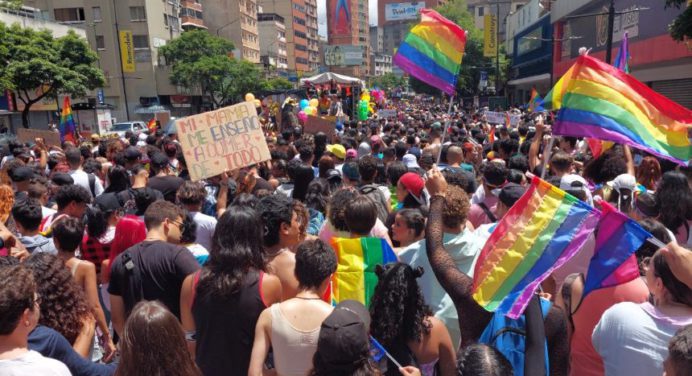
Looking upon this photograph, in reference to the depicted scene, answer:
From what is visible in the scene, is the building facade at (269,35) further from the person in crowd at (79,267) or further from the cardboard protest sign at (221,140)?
the person in crowd at (79,267)

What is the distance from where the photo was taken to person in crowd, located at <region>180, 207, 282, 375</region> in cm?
299

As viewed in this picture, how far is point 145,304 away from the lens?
7.41 ft

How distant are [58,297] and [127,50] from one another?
A: 52050mm

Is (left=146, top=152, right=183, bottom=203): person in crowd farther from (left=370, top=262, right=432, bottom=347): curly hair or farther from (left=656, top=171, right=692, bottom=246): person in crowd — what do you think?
(left=656, top=171, right=692, bottom=246): person in crowd

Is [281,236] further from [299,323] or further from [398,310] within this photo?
[398,310]

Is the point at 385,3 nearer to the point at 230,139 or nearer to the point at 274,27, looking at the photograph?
the point at 274,27

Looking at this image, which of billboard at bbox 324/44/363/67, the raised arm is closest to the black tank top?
the raised arm

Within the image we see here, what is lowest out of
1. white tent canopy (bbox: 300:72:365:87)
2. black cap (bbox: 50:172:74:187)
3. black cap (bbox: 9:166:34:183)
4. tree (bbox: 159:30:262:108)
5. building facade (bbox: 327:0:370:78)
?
black cap (bbox: 50:172:74:187)

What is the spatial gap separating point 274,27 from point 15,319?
95559mm

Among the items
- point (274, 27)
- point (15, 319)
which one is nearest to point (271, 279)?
point (15, 319)

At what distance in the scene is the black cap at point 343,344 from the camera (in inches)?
83.0

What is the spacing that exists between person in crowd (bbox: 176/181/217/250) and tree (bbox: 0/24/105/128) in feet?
95.8

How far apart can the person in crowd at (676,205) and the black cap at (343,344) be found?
10.3 ft

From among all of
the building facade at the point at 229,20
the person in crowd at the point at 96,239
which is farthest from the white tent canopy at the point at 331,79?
the building facade at the point at 229,20
